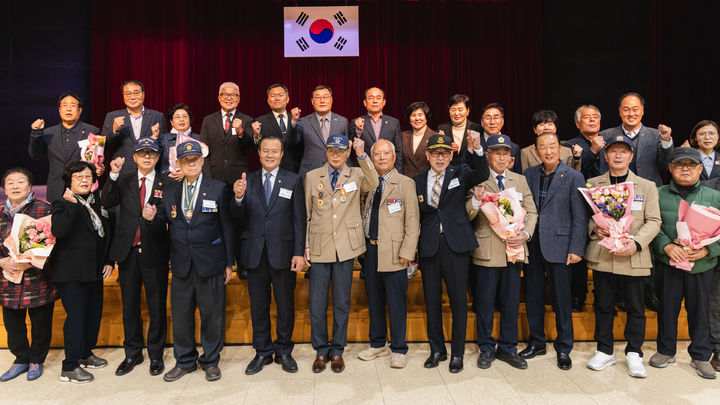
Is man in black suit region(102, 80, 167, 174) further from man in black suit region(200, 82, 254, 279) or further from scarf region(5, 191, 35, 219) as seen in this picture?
scarf region(5, 191, 35, 219)

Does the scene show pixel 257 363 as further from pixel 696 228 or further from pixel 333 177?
pixel 696 228

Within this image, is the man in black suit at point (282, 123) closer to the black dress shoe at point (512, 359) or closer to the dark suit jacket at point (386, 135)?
the dark suit jacket at point (386, 135)

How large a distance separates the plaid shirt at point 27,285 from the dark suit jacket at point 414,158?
2.94 metres

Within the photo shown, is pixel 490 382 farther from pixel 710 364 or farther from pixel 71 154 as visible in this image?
pixel 71 154

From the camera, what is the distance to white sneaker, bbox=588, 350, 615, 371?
3.40 meters

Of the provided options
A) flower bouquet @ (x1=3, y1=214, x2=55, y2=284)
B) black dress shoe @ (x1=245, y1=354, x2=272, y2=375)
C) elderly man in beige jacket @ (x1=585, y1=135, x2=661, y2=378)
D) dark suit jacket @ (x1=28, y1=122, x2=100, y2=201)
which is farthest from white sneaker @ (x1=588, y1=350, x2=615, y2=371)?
dark suit jacket @ (x1=28, y1=122, x2=100, y2=201)

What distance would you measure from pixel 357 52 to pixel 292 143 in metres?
3.24

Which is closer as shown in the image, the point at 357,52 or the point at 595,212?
the point at 595,212

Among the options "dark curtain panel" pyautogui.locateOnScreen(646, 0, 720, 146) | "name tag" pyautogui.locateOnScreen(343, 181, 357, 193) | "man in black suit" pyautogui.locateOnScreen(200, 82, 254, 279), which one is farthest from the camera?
"dark curtain panel" pyautogui.locateOnScreen(646, 0, 720, 146)

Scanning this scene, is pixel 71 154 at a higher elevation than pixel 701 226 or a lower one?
higher

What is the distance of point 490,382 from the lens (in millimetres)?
3217

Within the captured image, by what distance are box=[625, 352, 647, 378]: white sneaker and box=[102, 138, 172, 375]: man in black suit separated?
11.4 ft

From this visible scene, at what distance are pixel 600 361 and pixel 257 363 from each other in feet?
8.47

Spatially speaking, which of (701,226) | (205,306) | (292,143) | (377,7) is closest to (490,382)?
(701,226)
